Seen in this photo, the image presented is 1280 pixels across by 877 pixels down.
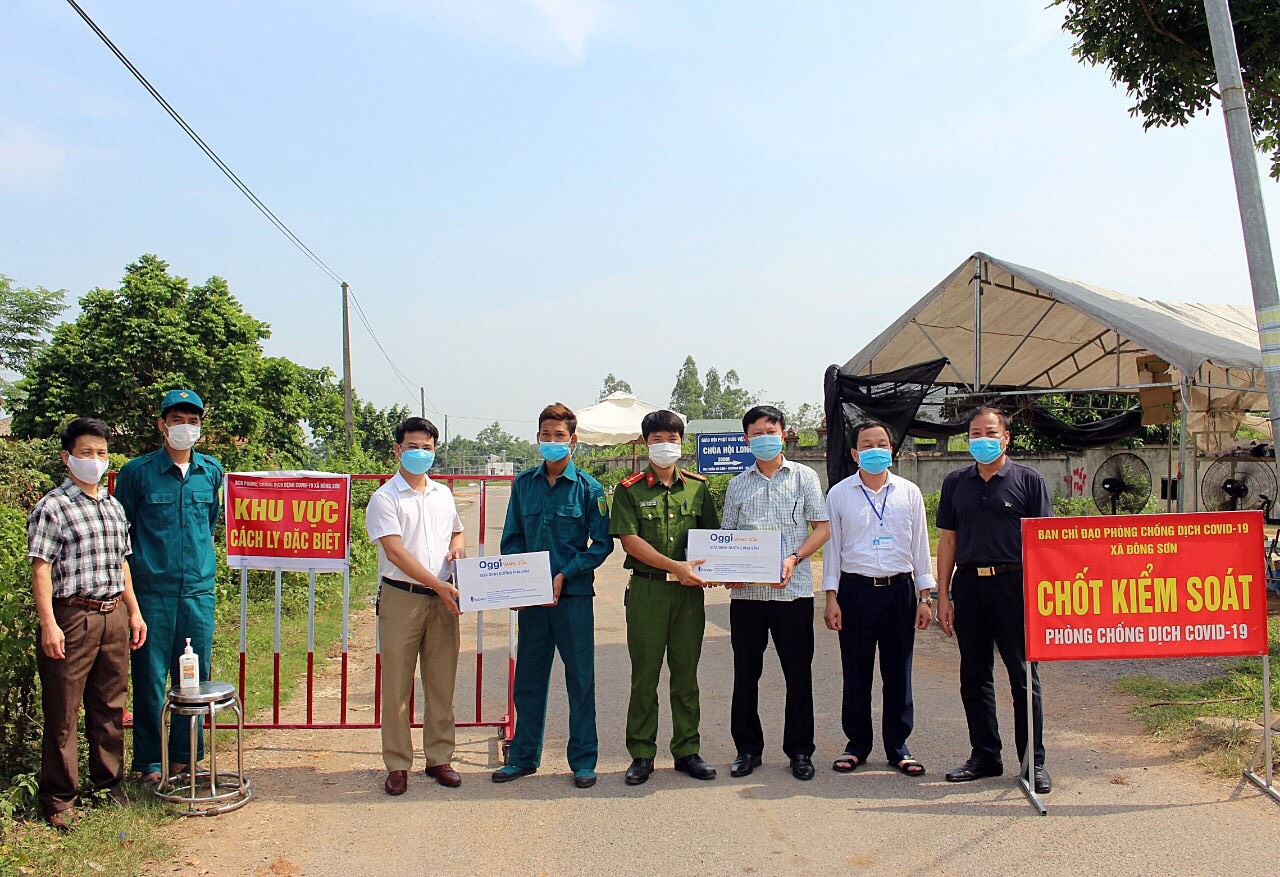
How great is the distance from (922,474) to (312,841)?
2399 cm

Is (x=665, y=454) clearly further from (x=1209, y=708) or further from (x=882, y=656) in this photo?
(x=1209, y=708)

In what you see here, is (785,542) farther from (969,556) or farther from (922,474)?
(922,474)

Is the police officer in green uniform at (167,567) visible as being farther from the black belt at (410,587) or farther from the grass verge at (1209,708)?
the grass verge at (1209,708)

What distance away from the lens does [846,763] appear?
5.07 metres

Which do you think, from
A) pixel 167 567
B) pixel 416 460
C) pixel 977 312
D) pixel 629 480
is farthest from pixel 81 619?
pixel 977 312

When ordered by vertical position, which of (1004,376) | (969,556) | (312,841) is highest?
(1004,376)

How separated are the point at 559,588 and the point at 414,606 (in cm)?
78

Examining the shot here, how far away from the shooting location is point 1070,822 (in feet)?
14.3

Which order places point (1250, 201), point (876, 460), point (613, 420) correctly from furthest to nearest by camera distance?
point (613, 420)
point (1250, 201)
point (876, 460)

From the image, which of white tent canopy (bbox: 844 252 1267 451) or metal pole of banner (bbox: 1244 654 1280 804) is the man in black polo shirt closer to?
metal pole of banner (bbox: 1244 654 1280 804)

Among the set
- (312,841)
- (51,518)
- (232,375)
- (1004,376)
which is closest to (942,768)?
(312,841)

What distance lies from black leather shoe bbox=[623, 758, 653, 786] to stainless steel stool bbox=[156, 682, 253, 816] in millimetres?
1934

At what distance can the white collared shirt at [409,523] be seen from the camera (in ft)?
16.0

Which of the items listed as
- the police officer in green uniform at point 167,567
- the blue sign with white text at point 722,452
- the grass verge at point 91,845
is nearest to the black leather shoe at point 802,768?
the grass verge at point 91,845
